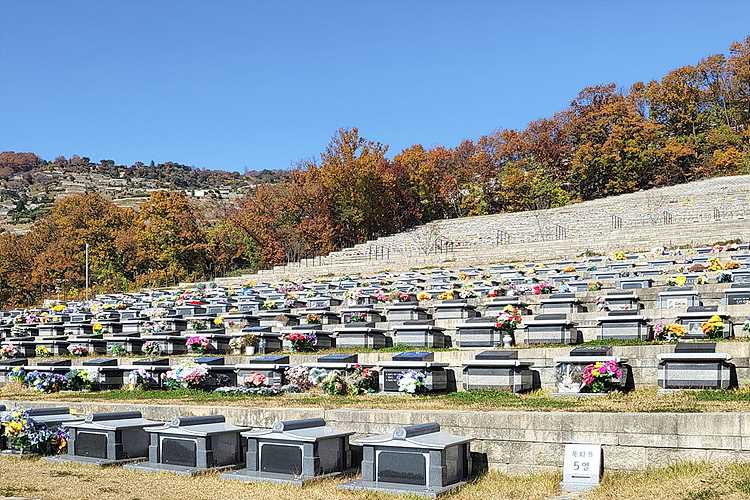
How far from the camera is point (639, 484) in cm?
1085

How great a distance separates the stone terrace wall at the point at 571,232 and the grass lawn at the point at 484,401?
27.4m

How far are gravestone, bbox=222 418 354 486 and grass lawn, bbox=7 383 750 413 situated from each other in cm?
187

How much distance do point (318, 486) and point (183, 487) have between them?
1.87 metres

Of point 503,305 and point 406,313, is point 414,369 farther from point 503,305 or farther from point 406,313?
point 406,313

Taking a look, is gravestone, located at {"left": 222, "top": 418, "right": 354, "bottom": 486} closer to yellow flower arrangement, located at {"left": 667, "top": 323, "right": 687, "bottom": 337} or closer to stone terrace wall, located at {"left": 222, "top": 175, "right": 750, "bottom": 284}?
yellow flower arrangement, located at {"left": 667, "top": 323, "right": 687, "bottom": 337}

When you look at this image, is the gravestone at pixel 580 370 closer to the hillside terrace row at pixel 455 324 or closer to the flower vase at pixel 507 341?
the hillside terrace row at pixel 455 324

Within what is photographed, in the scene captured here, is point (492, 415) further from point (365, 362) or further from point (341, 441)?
point (365, 362)

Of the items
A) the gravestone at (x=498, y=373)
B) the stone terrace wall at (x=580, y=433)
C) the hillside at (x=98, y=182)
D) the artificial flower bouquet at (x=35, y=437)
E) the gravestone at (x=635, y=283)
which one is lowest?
the artificial flower bouquet at (x=35, y=437)

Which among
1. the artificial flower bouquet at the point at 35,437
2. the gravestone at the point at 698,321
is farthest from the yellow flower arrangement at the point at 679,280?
the artificial flower bouquet at the point at 35,437

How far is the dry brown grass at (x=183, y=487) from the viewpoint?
1147 centimetres

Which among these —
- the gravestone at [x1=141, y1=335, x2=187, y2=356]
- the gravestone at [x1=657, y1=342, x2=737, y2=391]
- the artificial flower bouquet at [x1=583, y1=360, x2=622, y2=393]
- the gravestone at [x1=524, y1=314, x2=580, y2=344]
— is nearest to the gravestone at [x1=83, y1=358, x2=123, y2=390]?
the gravestone at [x1=141, y1=335, x2=187, y2=356]

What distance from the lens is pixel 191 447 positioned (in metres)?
13.5

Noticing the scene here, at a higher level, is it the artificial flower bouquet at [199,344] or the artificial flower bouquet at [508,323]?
the artificial flower bouquet at [508,323]

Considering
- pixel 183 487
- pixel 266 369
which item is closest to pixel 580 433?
pixel 183 487
